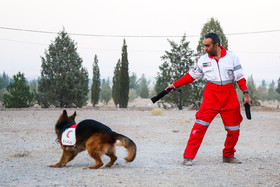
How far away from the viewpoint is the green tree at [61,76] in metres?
31.2

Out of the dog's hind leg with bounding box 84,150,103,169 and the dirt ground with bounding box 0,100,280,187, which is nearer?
the dirt ground with bounding box 0,100,280,187

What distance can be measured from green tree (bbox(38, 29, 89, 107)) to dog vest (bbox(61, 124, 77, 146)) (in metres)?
25.2

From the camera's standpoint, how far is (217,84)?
6035 millimetres

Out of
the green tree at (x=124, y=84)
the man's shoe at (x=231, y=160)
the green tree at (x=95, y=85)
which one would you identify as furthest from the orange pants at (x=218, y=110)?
the green tree at (x=95, y=85)

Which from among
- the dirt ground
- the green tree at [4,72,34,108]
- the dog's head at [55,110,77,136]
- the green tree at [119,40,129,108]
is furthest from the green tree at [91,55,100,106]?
the dog's head at [55,110,77,136]

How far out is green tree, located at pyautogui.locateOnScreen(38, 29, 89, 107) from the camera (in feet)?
102

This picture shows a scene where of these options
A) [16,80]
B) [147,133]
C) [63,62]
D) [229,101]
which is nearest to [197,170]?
[229,101]

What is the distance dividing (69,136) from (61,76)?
2574 centimetres

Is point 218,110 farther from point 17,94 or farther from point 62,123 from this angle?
point 17,94

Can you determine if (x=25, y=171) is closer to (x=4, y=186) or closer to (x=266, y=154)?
(x=4, y=186)

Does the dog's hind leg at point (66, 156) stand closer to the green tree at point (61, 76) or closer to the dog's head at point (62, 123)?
the dog's head at point (62, 123)

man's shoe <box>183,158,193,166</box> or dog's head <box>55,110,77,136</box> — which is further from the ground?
dog's head <box>55,110,77,136</box>

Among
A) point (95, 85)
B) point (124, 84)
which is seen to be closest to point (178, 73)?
point (124, 84)

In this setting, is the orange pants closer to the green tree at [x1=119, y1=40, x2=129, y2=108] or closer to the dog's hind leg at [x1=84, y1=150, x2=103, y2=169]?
the dog's hind leg at [x1=84, y1=150, x2=103, y2=169]
